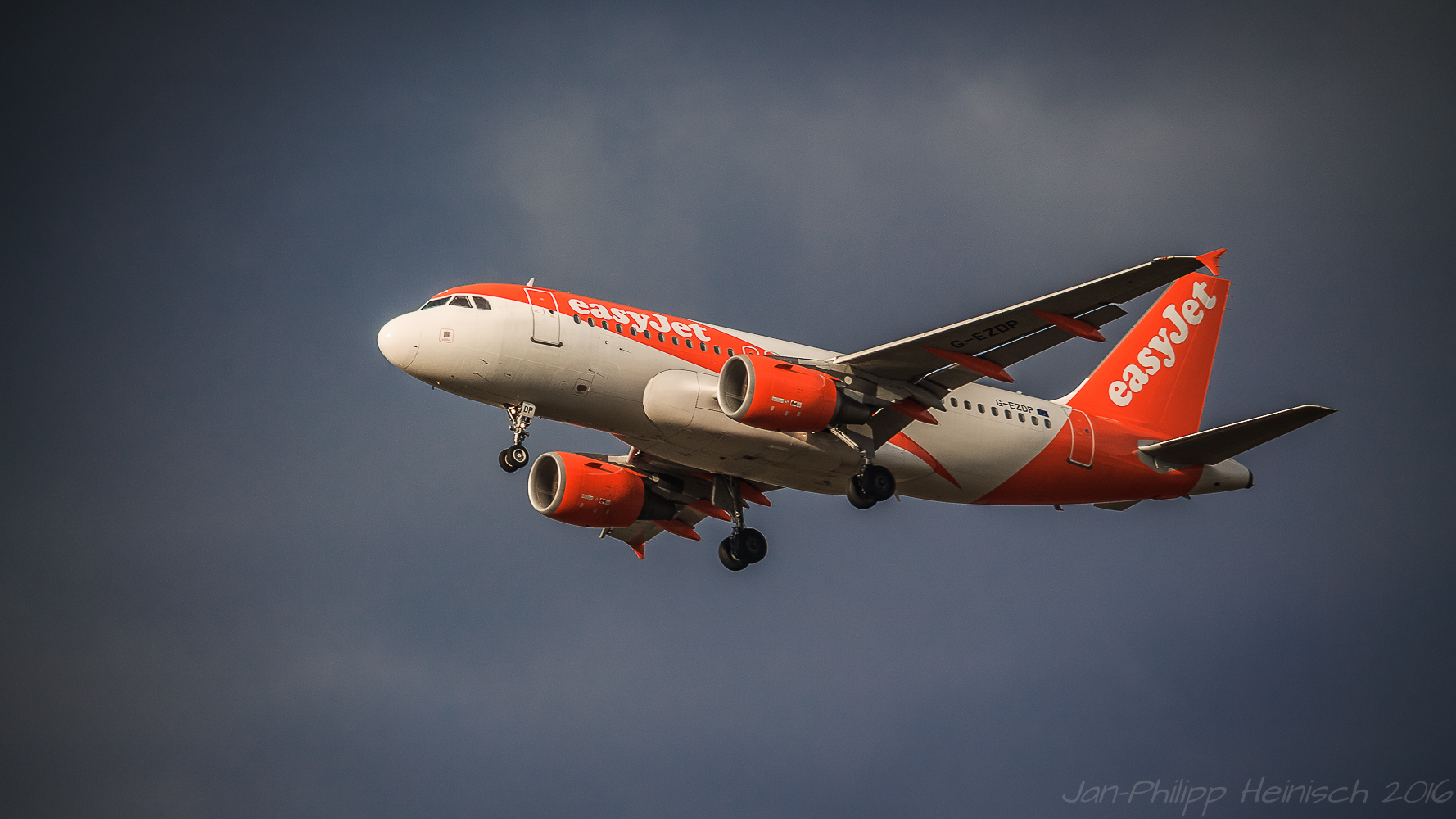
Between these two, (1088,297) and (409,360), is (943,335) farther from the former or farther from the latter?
(409,360)

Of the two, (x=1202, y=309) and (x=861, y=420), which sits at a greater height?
(x=1202, y=309)

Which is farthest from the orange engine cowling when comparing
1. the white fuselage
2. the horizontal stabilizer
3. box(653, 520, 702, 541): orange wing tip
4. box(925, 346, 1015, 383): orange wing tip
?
the horizontal stabilizer

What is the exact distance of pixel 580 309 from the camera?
28.3 meters

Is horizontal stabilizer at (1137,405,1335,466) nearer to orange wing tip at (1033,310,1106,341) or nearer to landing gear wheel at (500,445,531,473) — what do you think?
orange wing tip at (1033,310,1106,341)

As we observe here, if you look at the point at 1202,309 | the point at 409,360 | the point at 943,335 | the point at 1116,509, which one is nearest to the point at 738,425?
the point at 943,335

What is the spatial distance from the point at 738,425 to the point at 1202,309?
58.3 ft

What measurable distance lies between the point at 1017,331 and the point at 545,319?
1080 cm

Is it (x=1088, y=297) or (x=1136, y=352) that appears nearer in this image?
(x=1088, y=297)

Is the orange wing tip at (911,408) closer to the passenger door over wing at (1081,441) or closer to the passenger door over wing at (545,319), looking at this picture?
the passenger door over wing at (1081,441)

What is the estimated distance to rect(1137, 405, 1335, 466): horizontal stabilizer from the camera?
2870 centimetres

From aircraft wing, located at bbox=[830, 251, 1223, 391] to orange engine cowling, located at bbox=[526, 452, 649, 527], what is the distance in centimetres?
728

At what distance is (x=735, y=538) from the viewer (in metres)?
33.7

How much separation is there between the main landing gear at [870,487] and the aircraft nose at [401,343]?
10917 millimetres

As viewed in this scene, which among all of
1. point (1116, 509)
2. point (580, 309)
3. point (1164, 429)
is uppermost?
point (580, 309)
